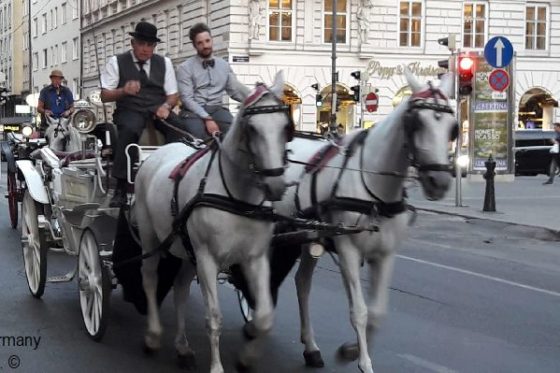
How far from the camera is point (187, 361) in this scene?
573 centimetres

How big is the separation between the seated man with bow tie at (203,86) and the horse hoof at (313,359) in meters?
2.01

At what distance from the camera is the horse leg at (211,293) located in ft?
16.6

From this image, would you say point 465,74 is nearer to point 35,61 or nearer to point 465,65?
point 465,65

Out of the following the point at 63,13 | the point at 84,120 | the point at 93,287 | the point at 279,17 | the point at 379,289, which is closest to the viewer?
the point at 379,289

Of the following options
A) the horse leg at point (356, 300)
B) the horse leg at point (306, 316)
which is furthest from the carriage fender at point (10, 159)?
the horse leg at point (356, 300)

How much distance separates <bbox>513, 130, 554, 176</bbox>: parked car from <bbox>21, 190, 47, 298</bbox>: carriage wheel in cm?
2574

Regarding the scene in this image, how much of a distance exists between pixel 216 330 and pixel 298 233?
34.8 inches

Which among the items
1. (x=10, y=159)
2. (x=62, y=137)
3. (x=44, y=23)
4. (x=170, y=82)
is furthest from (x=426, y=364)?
(x=44, y=23)

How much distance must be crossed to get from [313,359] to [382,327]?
1.31 meters

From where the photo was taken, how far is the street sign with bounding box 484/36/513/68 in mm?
16703

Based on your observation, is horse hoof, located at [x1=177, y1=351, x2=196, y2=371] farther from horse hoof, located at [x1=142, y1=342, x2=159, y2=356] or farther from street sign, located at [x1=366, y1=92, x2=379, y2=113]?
street sign, located at [x1=366, y1=92, x2=379, y2=113]

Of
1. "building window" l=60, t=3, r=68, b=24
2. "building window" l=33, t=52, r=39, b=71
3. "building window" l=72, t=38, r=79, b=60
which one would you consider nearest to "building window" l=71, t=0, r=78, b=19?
"building window" l=72, t=38, r=79, b=60

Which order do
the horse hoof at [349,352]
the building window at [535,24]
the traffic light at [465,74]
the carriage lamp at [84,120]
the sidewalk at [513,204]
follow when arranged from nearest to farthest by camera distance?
the horse hoof at [349,352]
the carriage lamp at [84,120]
the sidewalk at [513,204]
the traffic light at [465,74]
the building window at [535,24]

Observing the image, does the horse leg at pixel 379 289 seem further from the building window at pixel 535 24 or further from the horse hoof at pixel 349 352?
the building window at pixel 535 24
